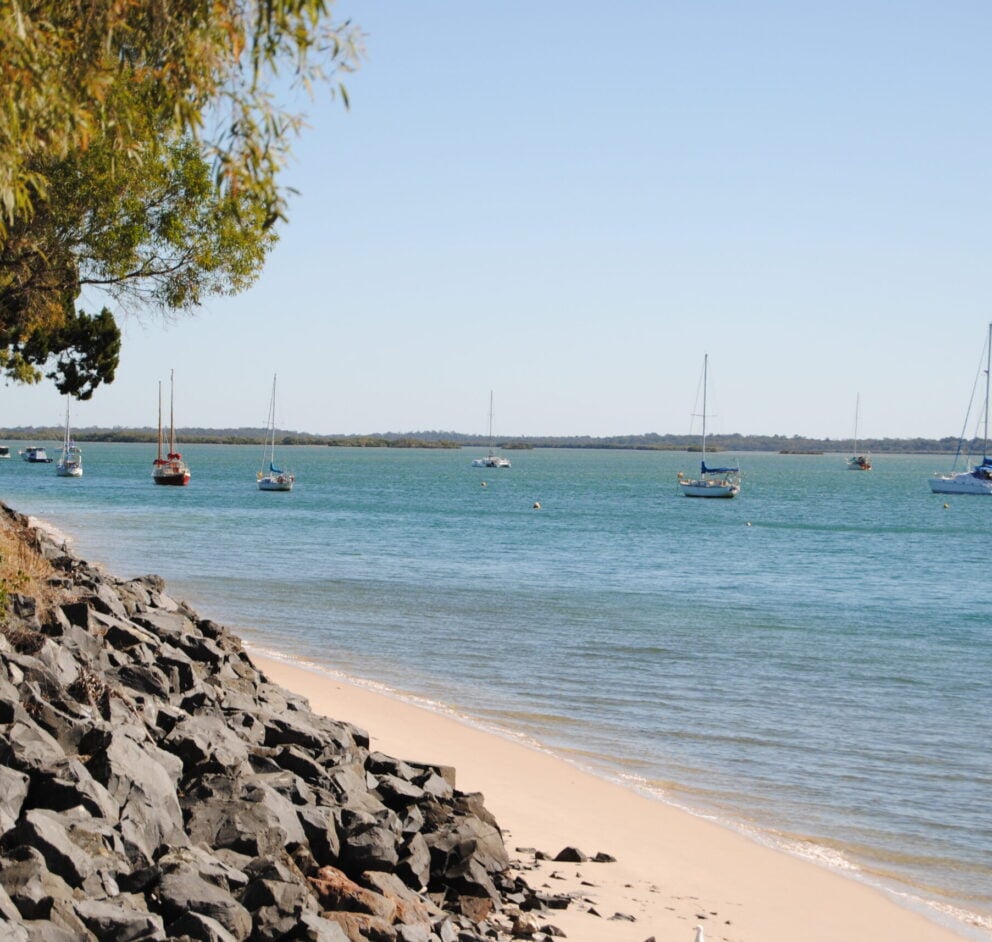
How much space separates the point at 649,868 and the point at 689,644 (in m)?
15.6

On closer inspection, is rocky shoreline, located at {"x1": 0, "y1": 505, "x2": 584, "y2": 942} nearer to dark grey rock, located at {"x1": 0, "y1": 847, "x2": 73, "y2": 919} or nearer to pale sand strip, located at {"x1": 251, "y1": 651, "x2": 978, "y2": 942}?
dark grey rock, located at {"x1": 0, "y1": 847, "x2": 73, "y2": 919}

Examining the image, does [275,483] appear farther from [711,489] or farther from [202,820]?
[202,820]

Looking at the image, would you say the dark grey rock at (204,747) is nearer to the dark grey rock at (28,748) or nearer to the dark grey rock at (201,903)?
the dark grey rock at (28,748)

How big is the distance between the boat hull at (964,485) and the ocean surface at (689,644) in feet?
184

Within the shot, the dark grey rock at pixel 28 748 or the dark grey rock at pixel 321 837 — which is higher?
the dark grey rock at pixel 28 748

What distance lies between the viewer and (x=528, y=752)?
16.5 meters

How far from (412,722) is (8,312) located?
11.0 metres

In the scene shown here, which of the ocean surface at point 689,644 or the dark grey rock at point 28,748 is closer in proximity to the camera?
the dark grey rock at point 28,748

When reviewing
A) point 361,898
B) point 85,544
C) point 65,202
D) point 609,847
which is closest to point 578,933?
point 361,898

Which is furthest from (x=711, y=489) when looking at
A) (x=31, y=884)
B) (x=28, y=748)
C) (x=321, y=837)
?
(x=31, y=884)

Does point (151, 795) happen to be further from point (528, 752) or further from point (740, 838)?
point (528, 752)

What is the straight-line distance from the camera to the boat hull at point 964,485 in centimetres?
12419

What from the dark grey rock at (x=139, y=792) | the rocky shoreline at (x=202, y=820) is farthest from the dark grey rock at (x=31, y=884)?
the dark grey rock at (x=139, y=792)

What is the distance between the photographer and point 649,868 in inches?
463
